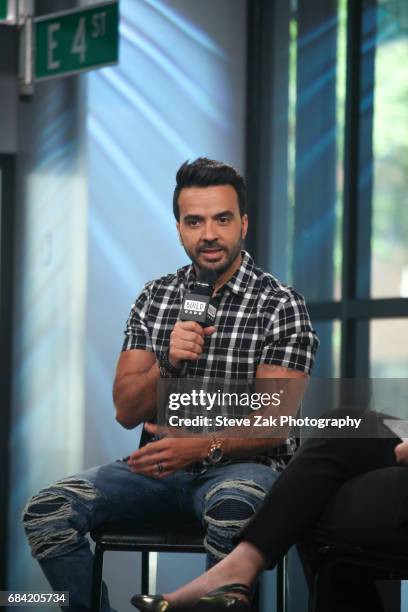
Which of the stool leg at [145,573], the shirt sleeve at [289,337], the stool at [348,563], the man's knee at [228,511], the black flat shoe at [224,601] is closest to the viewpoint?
the black flat shoe at [224,601]

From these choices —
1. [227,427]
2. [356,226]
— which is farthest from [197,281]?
[356,226]

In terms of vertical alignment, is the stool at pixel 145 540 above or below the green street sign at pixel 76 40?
below

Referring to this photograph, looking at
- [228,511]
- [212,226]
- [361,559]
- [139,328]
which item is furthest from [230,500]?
[212,226]

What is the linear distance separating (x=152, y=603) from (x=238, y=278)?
0.89 m

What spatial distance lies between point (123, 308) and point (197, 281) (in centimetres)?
136

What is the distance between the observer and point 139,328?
251 centimetres

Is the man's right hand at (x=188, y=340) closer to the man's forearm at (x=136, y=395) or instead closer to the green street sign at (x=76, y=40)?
the man's forearm at (x=136, y=395)

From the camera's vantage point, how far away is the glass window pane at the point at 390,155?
2.92m

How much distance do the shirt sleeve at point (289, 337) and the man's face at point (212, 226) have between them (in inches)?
6.8

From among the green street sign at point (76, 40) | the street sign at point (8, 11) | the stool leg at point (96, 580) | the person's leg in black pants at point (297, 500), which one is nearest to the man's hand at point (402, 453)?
the person's leg in black pants at point (297, 500)

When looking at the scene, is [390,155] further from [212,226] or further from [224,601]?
[224,601]

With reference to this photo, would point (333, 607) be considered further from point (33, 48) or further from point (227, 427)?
point (33, 48)

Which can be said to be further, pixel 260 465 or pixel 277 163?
pixel 277 163

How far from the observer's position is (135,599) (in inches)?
73.3
